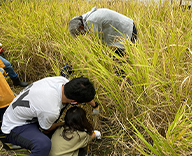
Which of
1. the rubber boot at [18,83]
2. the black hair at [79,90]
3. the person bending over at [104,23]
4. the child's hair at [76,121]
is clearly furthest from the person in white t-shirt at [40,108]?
the rubber boot at [18,83]

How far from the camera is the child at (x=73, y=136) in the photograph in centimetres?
145

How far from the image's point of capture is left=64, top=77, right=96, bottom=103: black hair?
132 centimetres

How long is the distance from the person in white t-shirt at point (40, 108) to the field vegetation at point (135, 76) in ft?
0.70

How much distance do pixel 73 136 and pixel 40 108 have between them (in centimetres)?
38

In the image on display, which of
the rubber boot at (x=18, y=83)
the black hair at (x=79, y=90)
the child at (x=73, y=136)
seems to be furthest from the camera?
the rubber boot at (x=18, y=83)

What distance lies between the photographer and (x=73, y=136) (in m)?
1.48

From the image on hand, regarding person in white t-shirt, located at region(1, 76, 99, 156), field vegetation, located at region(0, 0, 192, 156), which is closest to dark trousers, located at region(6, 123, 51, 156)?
person in white t-shirt, located at region(1, 76, 99, 156)

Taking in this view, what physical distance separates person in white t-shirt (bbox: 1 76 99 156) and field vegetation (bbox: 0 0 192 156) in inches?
8.5

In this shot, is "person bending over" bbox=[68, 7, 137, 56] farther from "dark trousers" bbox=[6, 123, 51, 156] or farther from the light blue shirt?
"dark trousers" bbox=[6, 123, 51, 156]

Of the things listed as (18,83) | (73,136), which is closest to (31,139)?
(73,136)

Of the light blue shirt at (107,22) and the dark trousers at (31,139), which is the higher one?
the light blue shirt at (107,22)

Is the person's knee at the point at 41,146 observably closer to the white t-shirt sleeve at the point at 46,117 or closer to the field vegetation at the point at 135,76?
the white t-shirt sleeve at the point at 46,117

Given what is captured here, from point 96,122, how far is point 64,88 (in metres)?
0.50

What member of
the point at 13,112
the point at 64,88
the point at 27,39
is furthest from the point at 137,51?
the point at 27,39
